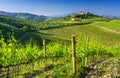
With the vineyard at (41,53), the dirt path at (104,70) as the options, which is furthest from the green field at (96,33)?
the dirt path at (104,70)

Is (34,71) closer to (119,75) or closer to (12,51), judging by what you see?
(12,51)

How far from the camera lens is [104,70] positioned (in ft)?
51.7

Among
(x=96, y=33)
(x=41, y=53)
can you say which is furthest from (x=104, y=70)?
(x=96, y=33)

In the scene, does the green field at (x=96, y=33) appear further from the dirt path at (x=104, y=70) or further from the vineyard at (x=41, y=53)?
the dirt path at (x=104, y=70)

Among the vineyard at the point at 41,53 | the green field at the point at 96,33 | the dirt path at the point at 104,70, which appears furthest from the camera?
the green field at the point at 96,33

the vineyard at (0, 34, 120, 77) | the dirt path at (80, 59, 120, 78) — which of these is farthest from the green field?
the dirt path at (80, 59, 120, 78)

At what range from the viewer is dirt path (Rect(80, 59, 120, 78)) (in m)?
14.9

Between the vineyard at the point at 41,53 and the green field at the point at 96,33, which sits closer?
the vineyard at the point at 41,53

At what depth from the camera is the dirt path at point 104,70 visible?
48.8ft

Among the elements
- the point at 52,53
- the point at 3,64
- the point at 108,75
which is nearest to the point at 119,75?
the point at 108,75

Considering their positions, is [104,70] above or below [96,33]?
above

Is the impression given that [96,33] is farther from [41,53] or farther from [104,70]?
[104,70]

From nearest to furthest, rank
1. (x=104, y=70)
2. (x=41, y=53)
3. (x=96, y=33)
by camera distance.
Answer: (x=104, y=70)
(x=41, y=53)
(x=96, y=33)

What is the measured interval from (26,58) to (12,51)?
151cm
